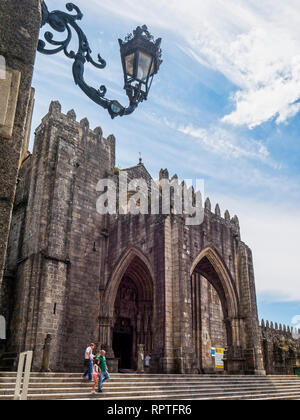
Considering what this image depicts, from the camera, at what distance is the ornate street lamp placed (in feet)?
14.8

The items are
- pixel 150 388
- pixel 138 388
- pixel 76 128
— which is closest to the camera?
pixel 138 388

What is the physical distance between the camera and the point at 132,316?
20.9m

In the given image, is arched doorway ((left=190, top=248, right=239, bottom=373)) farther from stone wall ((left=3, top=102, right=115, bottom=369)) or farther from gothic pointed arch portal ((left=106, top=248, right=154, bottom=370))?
stone wall ((left=3, top=102, right=115, bottom=369))

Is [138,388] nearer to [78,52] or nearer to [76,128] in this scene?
[78,52]

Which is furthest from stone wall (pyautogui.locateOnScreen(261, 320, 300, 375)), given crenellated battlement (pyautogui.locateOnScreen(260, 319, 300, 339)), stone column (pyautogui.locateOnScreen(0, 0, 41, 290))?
stone column (pyautogui.locateOnScreen(0, 0, 41, 290))

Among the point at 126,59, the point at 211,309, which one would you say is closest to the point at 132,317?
the point at 211,309

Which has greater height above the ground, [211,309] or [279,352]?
[211,309]

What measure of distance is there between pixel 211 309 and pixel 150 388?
14.5m

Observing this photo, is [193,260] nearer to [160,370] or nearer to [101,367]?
[160,370]

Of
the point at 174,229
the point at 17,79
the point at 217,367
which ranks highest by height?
the point at 174,229

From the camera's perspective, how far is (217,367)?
23.2 m

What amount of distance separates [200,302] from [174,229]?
8.64m

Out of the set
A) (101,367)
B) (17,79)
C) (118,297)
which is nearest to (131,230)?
(118,297)

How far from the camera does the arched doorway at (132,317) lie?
66.4 ft
